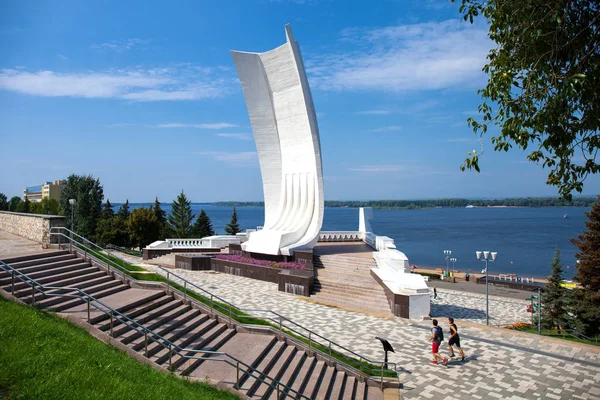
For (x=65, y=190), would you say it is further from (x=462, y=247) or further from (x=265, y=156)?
(x=462, y=247)

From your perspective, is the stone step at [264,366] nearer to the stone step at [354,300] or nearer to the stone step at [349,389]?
the stone step at [349,389]

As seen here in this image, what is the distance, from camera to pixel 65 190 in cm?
3772

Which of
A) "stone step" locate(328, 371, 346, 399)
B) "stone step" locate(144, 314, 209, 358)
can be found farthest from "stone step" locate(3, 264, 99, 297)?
"stone step" locate(328, 371, 346, 399)

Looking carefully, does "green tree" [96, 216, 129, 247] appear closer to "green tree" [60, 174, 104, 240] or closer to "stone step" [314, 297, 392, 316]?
"green tree" [60, 174, 104, 240]

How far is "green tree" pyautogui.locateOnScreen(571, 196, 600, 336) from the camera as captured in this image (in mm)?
16047

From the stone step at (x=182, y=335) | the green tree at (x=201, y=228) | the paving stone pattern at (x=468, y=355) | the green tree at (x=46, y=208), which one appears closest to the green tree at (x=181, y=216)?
the green tree at (x=201, y=228)

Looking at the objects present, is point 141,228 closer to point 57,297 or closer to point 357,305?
point 357,305

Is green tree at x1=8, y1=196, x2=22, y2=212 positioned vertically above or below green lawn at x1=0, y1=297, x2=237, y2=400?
above

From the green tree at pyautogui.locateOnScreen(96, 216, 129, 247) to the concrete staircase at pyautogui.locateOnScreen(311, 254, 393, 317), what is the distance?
21.4 m

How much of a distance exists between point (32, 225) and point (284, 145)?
11218 mm

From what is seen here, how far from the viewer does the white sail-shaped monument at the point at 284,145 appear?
58.6 feet

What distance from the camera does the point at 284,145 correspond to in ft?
63.1

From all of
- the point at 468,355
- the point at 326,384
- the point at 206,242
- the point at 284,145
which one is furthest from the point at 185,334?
the point at 206,242

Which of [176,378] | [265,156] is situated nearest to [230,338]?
[176,378]
